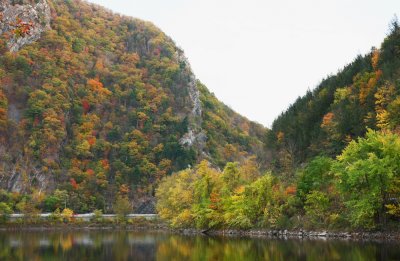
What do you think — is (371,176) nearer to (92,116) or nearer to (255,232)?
(255,232)

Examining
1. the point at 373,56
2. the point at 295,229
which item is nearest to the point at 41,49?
the point at 373,56

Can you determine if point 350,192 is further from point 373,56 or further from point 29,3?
point 29,3

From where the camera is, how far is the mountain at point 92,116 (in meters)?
140

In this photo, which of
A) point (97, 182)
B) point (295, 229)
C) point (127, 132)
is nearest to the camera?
point (295, 229)

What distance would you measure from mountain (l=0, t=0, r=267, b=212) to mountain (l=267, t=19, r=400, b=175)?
1180cm

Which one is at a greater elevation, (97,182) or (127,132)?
(127,132)

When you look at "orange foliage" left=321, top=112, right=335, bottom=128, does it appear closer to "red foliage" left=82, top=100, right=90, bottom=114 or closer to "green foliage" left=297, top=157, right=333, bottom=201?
"green foliage" left=297, top=157, right=333, bottom=201

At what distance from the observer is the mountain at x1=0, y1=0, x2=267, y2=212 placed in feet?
461

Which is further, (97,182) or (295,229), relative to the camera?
(97,182)

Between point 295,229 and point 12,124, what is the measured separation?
349 feet

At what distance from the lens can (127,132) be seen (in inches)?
6378

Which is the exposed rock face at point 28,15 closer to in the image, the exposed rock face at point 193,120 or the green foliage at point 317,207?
the exposed rock face at point 193,120

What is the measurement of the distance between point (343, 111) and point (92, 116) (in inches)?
3858

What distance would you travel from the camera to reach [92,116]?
163 m
